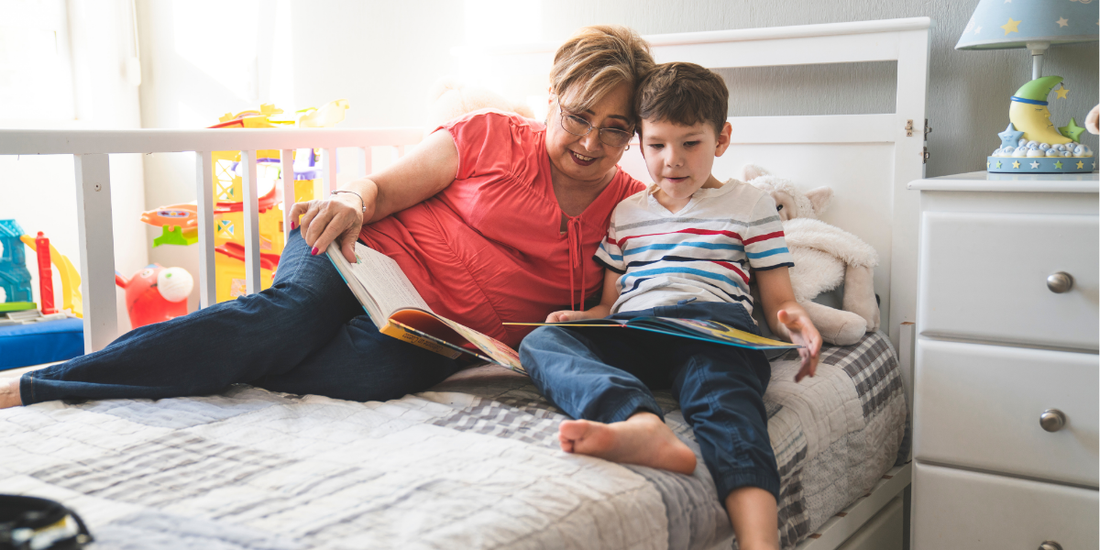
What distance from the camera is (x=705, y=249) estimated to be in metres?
1.17

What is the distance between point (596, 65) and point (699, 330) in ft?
1.66

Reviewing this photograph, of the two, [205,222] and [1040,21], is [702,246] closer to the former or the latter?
[1040,21]

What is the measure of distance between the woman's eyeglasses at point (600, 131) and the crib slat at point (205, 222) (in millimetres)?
597

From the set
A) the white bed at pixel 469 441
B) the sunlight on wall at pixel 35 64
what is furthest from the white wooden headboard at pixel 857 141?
the sunlight on wall at pixel 35 64

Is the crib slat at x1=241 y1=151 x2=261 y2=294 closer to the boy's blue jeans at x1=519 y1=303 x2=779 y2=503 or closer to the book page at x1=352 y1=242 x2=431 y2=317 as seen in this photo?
the book page at x1=352 y1=242 x2=431 y2=317

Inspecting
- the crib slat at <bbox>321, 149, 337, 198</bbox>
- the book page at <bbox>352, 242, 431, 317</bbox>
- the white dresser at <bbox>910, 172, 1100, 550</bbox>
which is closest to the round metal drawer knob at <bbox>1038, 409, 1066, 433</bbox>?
the white dresser at <bbox>910, 172, 1100, 550</bbox>

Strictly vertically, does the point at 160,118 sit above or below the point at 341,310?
above

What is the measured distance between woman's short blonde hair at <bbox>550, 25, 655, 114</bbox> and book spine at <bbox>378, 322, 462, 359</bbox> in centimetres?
43

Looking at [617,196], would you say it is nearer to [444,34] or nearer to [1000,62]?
[1000,62]

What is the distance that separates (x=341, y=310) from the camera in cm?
117

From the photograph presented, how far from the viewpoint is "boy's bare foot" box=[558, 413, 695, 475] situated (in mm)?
794

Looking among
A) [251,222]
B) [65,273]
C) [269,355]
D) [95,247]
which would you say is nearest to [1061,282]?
[269,355]

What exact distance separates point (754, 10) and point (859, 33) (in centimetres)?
24

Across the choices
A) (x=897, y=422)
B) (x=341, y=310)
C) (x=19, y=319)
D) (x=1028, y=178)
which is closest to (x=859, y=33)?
(x=1028, y=178)
